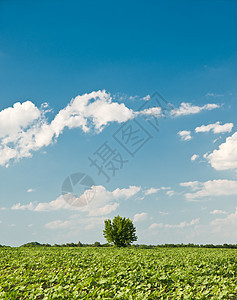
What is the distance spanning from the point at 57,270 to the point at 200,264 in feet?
26.3

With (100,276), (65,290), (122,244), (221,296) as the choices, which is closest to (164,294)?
(221,296)

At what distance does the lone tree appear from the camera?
39.2 metres

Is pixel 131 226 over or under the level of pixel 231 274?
over

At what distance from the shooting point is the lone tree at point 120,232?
39.2 m

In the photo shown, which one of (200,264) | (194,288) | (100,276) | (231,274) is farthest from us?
(200,264)

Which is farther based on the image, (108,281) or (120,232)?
(120,232)

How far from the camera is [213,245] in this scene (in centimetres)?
4809

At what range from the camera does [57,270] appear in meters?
12.5

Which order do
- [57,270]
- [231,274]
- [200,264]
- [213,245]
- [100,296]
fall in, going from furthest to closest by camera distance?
[213,245] → [200,264] → [231,274] → [57,270] → [100,296]

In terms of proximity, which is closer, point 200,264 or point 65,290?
point 65,290

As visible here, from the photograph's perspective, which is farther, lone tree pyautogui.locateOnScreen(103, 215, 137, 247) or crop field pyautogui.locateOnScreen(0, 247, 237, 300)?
lone tree pyautogui.locateOnScreen(103, 215, 137, 247)

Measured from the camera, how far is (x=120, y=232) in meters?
39.2

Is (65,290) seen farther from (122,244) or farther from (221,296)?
(122,244)

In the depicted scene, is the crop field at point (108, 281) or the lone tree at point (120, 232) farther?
the lone tree at point (120, 232)
